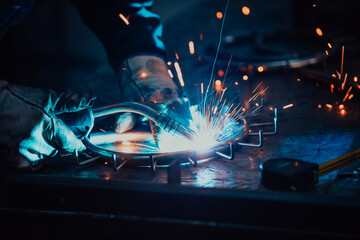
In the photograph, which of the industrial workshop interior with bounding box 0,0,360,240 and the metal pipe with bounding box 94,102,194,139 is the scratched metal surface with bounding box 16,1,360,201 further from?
the metal pipe with bounding box 94,102,194,139

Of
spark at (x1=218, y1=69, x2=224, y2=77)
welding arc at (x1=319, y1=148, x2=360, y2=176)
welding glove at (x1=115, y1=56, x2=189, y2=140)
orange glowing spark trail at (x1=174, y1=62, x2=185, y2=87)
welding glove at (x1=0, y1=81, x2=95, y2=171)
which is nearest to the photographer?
welding arc at (x1=319, y1=148, x2=360, y2=176)

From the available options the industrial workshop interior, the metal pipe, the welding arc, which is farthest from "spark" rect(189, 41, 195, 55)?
the welding arc

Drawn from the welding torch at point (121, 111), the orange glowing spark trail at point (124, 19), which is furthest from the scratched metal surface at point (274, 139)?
the orange glowing spark trail at point (124, 19)

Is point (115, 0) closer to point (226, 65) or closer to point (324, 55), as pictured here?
point (226, 65)

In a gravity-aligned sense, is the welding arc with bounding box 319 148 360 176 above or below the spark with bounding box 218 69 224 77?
below

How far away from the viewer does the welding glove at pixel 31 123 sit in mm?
1688

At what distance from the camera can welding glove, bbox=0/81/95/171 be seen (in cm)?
169

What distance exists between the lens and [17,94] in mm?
1709

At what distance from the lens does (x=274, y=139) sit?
6.64 ft

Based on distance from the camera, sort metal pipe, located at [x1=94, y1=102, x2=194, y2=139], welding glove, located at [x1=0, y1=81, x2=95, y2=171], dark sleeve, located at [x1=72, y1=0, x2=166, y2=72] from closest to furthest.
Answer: welding glove, located at [x1=0, y1=81, x2=95, y2=171] < metal pipe, located at [x1=94, y1=102, x2=194, y2=139] < dark sleeve, located at [x1=72, y1=0, x2=166, y2=72]

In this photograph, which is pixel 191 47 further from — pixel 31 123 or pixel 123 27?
pixel 31 123

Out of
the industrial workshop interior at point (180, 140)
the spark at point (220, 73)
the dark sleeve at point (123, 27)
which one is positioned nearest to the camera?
the industrial workshop interior at point (180, 140)

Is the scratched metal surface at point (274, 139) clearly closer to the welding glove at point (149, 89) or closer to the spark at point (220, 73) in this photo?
the spark at point (220, 73)

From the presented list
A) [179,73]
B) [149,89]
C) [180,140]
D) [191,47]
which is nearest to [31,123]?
[180,140]
